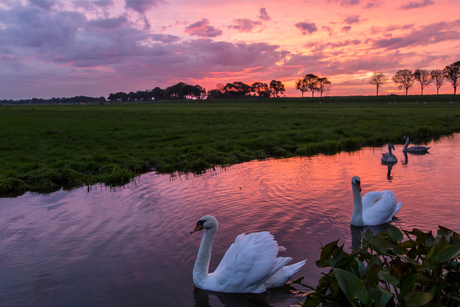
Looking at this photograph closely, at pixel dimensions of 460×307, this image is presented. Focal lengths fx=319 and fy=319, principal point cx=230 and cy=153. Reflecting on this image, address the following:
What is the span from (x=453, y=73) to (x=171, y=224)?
11413 cm

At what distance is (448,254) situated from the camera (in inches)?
110

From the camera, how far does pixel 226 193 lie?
9.85 meters

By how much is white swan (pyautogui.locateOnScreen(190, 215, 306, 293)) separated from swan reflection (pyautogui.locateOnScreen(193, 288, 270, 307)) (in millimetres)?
68

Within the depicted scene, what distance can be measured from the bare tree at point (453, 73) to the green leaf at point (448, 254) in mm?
115059

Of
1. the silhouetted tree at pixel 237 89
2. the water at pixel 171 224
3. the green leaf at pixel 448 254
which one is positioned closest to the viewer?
the green leaf at pixel 448 254

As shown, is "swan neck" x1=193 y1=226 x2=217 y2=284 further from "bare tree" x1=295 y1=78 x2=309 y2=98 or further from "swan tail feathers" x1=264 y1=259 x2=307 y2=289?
"bare tree" x1=295 y1=78 x2=309 y2=98

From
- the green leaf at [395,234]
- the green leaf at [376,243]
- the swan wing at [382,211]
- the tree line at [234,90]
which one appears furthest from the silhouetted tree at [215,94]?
the green leaf at [376,243]

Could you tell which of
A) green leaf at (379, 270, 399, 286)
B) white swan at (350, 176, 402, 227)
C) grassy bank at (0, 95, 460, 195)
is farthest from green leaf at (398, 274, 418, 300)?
grassy bank at (0, 95, 460, 195)

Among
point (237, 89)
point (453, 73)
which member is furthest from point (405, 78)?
point (237, 89)

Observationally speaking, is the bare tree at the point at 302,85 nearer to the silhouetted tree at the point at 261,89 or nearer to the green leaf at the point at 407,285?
the silhouetted tree at the point at 261,89

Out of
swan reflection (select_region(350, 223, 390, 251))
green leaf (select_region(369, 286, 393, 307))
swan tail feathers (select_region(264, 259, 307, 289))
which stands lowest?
swan reflection (select_region(350, 223, 390, 251))

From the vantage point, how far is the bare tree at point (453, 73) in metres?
94.7

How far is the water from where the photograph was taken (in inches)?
202

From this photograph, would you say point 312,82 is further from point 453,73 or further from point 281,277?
point 281,277
